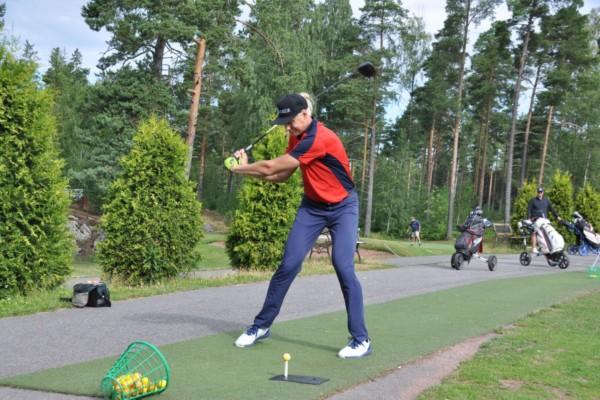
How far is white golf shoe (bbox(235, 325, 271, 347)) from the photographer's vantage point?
19.4ft

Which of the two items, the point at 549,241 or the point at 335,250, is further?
the point at 549,241

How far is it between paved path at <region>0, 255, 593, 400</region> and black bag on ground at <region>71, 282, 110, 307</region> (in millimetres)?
148

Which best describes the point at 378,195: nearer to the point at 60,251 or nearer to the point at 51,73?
the point at 51,73

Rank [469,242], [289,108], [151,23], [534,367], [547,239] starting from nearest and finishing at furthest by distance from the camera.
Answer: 1. [534,367]
2. [289,108]
3. [469,242]
4. [547,239]
5. [151,23]

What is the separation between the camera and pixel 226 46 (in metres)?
29.0

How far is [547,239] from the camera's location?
1814cm

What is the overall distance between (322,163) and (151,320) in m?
3.05

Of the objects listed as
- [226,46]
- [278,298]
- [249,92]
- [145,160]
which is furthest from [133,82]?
[278,298]

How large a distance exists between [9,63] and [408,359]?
286 inches

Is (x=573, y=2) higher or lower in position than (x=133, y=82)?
higher

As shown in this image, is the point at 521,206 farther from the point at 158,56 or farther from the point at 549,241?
the point at 158,56

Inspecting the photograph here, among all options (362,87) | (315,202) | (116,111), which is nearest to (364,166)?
(362,87)

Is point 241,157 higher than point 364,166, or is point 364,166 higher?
point 364,166

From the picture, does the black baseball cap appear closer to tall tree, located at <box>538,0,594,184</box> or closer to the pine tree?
the pine tree
